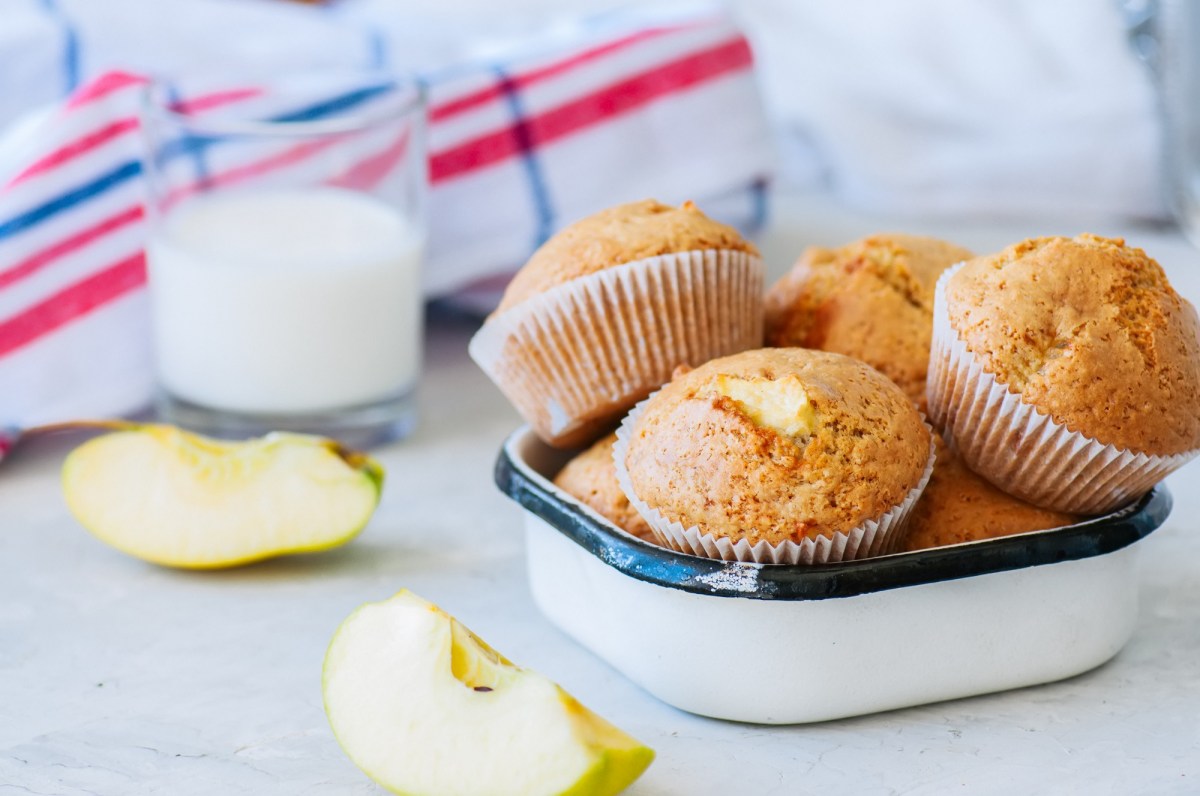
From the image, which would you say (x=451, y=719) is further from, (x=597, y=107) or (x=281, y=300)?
(x=597, y=107)

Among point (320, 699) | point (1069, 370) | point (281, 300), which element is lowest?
point (320, 699)

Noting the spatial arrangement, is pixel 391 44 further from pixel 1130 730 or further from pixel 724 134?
pixel 1130 730

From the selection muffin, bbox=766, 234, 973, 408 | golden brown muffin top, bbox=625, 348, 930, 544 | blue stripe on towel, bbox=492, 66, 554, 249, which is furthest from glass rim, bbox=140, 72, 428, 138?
golden brown muffin top, bbox=625, 348, 930, 544

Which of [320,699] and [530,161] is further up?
[530,161]

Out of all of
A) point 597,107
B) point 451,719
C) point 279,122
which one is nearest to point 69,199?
point 279,122

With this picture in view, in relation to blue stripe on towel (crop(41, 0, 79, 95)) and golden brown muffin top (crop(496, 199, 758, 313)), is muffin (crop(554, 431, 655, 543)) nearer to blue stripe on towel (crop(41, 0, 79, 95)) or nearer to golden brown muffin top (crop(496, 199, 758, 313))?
golden brown muffin top (crop(496, 199, 758, 313))

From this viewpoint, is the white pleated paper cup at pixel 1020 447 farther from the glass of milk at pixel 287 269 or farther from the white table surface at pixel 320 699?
the glass of milk at pixel 287 269
